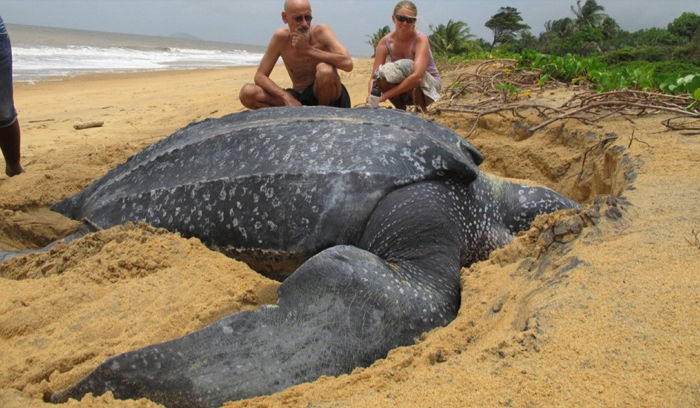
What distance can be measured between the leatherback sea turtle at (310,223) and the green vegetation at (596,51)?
1.72 metres

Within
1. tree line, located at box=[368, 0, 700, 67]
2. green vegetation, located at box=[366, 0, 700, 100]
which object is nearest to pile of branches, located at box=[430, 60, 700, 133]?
green vegetation, located at box=[366, 0, 700, 100]

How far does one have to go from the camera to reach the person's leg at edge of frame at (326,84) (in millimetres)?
3615

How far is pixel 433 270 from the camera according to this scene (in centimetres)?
172

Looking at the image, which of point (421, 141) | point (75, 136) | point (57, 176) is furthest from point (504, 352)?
point (75, 136)

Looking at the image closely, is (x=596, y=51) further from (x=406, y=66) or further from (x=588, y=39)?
(x=406, y=66)

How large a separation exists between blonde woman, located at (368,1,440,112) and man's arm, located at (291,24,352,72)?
641 mm

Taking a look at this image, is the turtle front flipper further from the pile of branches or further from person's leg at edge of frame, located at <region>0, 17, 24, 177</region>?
person's leg at edge of frame, located at <region>0, 17, 24, 177</region>

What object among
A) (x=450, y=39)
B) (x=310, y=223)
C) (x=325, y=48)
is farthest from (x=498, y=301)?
(x=450, y=39)

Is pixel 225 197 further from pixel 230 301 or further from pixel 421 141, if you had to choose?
pixel 421 141

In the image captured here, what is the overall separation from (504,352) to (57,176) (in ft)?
9.15

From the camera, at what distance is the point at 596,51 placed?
2659cm

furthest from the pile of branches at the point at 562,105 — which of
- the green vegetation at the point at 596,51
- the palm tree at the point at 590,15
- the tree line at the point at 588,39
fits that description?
the palm tree at the point at 590,15

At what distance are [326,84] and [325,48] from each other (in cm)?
35

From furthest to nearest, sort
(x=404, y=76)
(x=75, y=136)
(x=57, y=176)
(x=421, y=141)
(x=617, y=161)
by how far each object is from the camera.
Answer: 1. (x=75, y=136)
2. (x=404, y=76)
3. (x=57, y=176)
4. (x=617, y=161)
5. (x=421, y=141)
